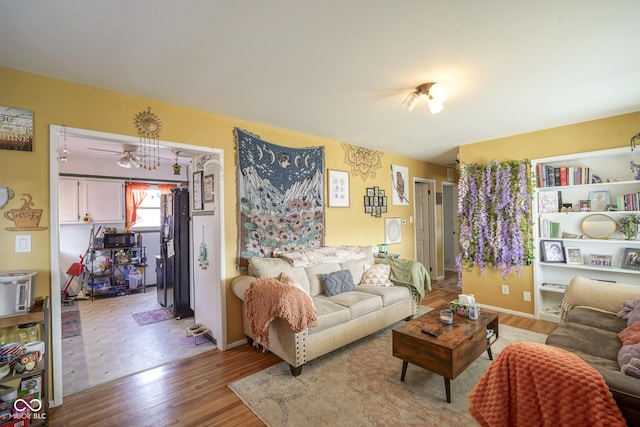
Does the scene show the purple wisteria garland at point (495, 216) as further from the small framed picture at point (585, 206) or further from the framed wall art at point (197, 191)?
the framed wall art at point (197, 191)

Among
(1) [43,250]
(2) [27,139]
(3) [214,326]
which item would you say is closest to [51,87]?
(2) [27,139]

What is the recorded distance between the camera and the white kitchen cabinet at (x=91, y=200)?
5.14m

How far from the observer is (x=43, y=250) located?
216cm

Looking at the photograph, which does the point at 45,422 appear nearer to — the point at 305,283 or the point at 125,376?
the point at 125,376

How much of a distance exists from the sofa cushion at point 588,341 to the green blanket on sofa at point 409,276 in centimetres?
158

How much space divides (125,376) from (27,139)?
211cm

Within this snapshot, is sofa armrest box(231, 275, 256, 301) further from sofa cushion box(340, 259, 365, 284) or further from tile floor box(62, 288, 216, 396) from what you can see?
sofa cushion box(340, 259, 365, 284)

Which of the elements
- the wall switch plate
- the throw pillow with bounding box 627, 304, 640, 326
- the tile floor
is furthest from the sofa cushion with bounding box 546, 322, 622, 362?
the wall switch plate

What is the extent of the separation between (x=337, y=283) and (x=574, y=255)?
308 centimetres

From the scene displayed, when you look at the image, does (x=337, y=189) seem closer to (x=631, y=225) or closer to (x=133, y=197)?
(x=631, y=225)

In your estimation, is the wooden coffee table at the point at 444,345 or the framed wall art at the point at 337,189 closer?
the wooden coffee table at the point at 444,345

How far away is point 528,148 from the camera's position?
153 inches

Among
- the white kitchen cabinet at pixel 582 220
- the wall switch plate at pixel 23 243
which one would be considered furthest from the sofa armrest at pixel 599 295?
the wall switch plate at pixel 23 243

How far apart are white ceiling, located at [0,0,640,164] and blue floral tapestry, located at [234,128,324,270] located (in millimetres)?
571
